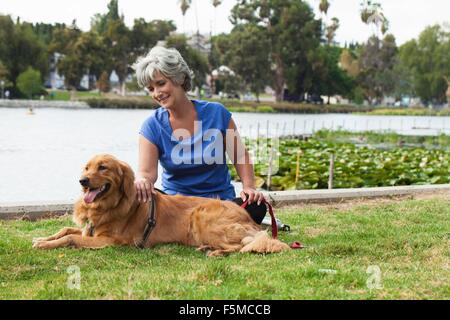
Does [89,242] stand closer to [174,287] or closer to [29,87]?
[174,287]

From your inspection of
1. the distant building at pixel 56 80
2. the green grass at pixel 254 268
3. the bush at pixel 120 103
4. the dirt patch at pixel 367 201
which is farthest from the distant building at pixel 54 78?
the green grass at pixel 254 268

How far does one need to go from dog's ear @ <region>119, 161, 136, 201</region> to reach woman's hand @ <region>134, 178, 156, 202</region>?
4 cm

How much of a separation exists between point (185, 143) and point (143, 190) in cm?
53

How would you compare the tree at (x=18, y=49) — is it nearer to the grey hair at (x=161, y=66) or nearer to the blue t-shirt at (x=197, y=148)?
the blue t-shirt at (x=197, y=148)

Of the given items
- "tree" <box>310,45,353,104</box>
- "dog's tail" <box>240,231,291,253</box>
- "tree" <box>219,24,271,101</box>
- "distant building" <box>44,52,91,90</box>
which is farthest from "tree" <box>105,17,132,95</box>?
"dog's tail" <box>240,231,291,253</box>

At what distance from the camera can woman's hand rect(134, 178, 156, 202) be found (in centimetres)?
497

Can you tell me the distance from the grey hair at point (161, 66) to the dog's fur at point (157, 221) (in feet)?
2.12

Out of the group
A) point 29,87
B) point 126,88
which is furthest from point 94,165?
point 126,88

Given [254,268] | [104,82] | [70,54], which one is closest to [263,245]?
[254,268]

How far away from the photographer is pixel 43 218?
699 centimetres

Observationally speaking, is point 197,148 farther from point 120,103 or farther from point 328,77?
point 328,77

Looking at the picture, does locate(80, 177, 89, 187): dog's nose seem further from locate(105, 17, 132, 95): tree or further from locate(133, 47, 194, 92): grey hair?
locate(105, 17, 132, 95): tree
